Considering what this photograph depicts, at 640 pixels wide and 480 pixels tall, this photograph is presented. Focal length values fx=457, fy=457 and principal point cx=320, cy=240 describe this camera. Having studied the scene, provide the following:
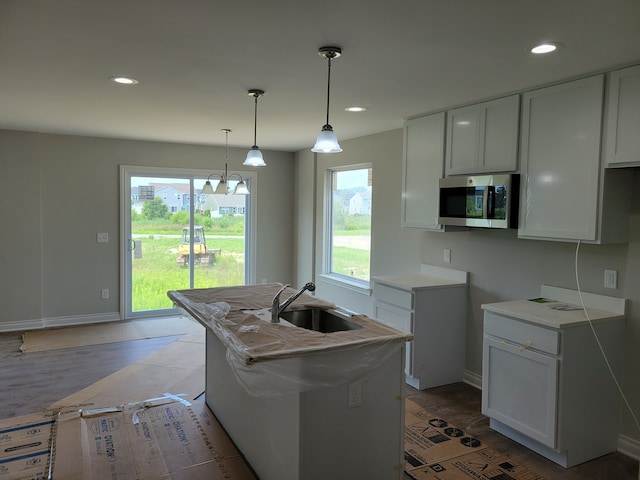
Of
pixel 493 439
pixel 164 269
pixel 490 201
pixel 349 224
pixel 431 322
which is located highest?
pixel 490 201

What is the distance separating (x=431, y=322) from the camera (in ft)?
12.7

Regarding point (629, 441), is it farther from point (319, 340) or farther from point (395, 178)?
point (395, 178)

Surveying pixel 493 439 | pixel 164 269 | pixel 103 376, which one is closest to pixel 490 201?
pixel 493 439

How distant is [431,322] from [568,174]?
5.28ft

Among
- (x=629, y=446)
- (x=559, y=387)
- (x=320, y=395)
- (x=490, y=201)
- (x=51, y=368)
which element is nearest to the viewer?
(x=320, y=395)

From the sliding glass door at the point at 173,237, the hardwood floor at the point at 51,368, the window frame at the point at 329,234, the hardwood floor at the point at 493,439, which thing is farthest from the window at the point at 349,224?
the hardwood floor at the point at 51,368

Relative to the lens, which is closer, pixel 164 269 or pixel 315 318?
pixel 315 318

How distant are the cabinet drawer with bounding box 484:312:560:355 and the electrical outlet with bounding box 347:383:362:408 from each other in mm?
1259

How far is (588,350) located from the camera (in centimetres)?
279

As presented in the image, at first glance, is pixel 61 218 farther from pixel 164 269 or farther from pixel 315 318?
pixel 315 318

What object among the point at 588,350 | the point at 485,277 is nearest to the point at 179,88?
the point at 485,277

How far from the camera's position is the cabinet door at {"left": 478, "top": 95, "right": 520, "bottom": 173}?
3.29m

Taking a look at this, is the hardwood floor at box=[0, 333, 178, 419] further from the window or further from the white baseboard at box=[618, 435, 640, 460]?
the white baseboard at box=[618, 435, 640, 460]

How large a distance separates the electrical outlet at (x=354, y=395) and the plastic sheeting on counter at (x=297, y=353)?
2.0 inches
